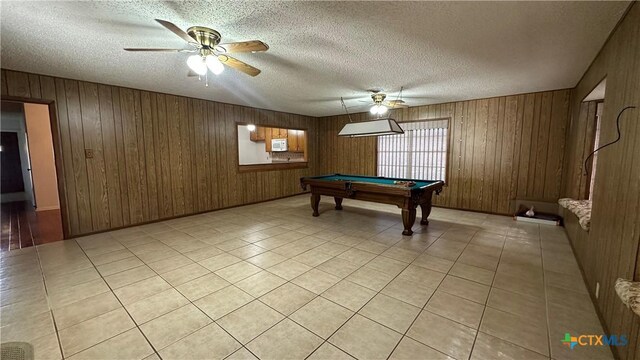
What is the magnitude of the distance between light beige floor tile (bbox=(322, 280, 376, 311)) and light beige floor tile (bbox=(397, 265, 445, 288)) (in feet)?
1.59

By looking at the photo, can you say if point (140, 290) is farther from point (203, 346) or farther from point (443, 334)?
point (443, 334)

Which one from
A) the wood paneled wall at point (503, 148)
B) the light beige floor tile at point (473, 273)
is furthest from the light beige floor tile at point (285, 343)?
the wood paneled wall at point (503, 148)

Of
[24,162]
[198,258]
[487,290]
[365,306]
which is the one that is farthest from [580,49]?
[24,162]

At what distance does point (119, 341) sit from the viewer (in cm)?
174

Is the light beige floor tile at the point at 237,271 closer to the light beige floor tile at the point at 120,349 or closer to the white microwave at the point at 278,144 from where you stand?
the light beige floor tile at the point at 120,349

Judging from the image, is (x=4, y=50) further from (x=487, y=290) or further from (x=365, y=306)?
(x=487, y=290)

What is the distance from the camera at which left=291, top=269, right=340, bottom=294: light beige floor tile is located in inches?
94.3

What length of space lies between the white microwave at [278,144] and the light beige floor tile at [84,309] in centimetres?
623

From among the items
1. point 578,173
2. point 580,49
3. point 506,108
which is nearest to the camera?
point 580,49

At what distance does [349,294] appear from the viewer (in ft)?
7.52

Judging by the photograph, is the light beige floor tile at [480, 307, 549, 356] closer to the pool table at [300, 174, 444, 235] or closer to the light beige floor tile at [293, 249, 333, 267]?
the light beige floor tile at [293, 249, 333, 267]

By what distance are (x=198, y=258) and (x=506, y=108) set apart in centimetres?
590

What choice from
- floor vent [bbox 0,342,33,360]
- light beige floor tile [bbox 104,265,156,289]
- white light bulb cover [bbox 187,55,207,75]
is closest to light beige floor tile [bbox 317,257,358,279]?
light beige floor tile [bbox 104,265,156,289]

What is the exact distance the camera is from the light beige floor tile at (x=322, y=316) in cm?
186
